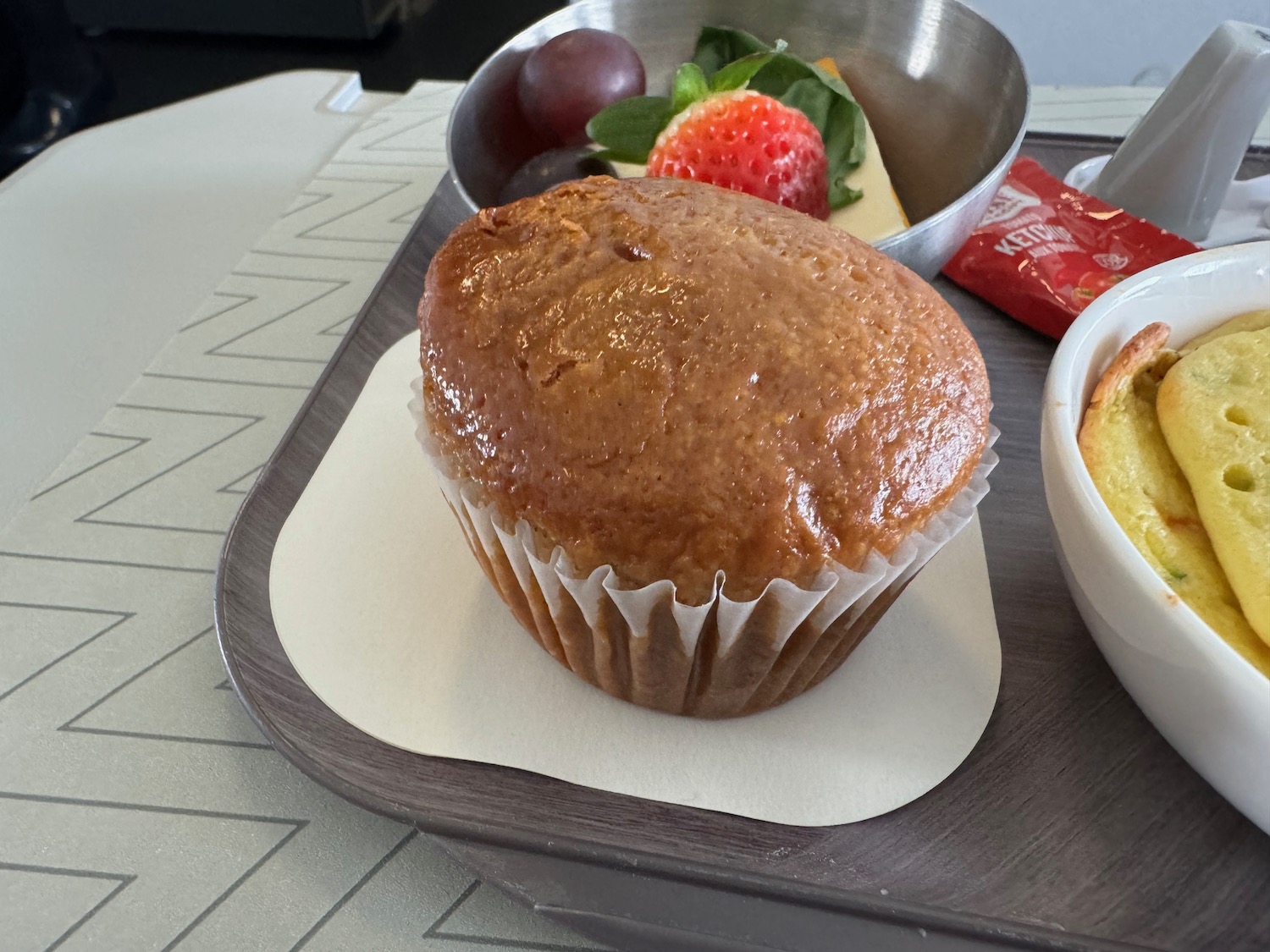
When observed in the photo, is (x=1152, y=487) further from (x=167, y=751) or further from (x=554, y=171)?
(x=167, y=751)

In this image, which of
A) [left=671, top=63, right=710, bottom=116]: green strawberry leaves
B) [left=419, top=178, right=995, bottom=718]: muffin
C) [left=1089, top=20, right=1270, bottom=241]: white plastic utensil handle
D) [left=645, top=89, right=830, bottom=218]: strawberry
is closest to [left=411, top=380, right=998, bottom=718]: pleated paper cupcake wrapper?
[left=419, top=178, right=995, bottom=718]: muffin

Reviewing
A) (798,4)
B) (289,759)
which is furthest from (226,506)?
(798,4)

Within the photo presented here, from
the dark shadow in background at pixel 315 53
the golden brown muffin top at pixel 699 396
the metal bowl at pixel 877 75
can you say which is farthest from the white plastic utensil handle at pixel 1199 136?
the dark shadow in background at pixel 315 53

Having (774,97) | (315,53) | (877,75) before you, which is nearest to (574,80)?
(774,97)

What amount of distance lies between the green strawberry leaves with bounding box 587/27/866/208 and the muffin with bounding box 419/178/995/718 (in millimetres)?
377

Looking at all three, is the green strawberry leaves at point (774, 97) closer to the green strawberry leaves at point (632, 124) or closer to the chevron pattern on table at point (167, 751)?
the green strawberry leaves at point (632, 124)

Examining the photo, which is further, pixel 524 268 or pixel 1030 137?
pixel 1030 137

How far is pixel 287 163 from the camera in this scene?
1510 mm

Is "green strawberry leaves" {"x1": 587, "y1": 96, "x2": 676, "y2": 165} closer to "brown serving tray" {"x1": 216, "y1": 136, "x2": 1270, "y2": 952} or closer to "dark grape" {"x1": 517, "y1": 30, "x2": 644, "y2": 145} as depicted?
"dark grape" {"x1": 517, "y1": 30, "x2": 644, "y2": 145}

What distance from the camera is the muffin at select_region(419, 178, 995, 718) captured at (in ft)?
1.80

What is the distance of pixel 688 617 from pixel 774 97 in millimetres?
706

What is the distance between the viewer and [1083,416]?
2.29 feet

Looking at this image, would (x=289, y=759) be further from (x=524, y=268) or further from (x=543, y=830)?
(x=524, y=268)

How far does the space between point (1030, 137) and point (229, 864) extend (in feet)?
4.47
